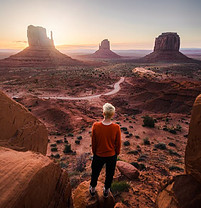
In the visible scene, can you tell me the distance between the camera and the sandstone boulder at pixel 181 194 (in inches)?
110

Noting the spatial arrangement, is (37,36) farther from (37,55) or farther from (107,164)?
(107,164)

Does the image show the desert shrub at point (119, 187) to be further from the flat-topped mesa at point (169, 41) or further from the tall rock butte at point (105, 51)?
the tall rock butte at point (105, 51)

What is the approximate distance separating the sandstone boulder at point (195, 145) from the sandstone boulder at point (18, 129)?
14.4 feet

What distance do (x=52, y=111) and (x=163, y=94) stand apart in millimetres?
18108

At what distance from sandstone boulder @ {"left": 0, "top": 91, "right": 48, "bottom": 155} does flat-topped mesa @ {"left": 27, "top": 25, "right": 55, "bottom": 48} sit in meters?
111

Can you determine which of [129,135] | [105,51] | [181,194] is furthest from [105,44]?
[181,194]

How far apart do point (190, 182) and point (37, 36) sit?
118 metres

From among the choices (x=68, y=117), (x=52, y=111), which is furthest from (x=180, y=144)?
(x=52, y=111)

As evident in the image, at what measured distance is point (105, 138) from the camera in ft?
10.3

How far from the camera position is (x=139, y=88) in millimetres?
29172

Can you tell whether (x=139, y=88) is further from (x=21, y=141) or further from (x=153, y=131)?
(x=21, y=141)

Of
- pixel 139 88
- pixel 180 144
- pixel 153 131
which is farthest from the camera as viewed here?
pixel 139 88

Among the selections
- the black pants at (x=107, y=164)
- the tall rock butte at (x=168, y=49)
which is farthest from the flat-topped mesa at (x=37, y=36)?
the black pants at (x=107, y=164)

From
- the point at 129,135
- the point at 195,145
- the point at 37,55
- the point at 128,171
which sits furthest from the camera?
the point at 37,55
